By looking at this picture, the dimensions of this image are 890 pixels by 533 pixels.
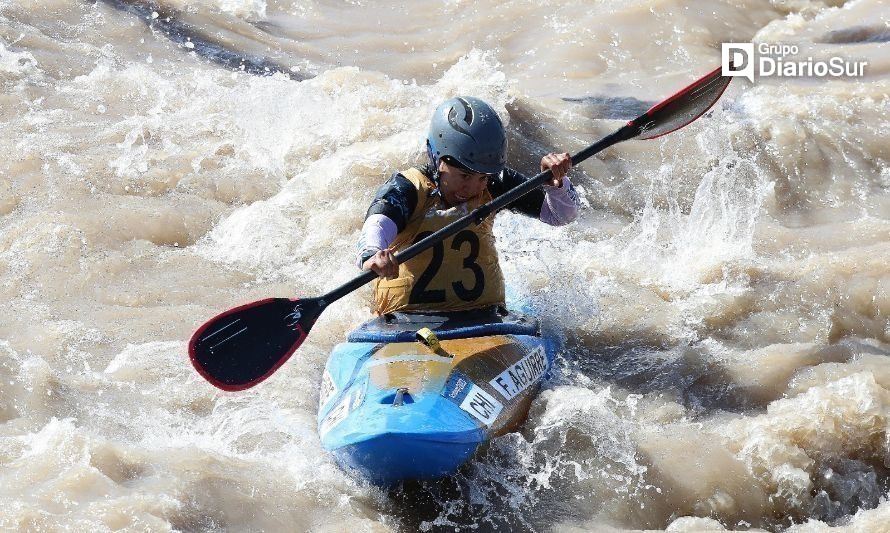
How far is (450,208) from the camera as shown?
5152 millimetres

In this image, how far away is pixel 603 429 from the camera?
4688 millimetres

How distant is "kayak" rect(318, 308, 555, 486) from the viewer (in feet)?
13.4

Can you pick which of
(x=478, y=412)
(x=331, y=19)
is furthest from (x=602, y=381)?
(x=331, y=19)

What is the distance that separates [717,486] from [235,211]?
3.99 meters

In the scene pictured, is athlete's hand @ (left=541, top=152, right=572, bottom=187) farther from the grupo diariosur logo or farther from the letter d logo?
the letter d logo

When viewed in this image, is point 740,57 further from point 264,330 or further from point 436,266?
point 264,330

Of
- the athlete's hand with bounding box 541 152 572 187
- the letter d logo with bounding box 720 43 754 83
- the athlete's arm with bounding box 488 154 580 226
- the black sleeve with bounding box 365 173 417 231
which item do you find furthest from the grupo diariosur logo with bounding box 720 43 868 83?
the black sleeve with bounding box 365 173 417 231

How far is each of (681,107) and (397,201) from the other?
69.5 inches

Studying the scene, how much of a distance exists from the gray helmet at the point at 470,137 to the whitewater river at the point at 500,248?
110 cm

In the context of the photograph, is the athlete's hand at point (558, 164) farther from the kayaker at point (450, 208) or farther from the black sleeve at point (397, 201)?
the black sleeve at point (397, 201)

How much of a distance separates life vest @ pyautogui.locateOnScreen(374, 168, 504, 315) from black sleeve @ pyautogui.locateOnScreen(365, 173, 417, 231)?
0.04 m

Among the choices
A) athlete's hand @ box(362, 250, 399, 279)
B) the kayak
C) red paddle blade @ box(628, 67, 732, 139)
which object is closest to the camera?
the kayak

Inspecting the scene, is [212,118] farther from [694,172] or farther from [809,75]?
[809,75]

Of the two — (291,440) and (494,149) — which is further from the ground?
(494,149)
